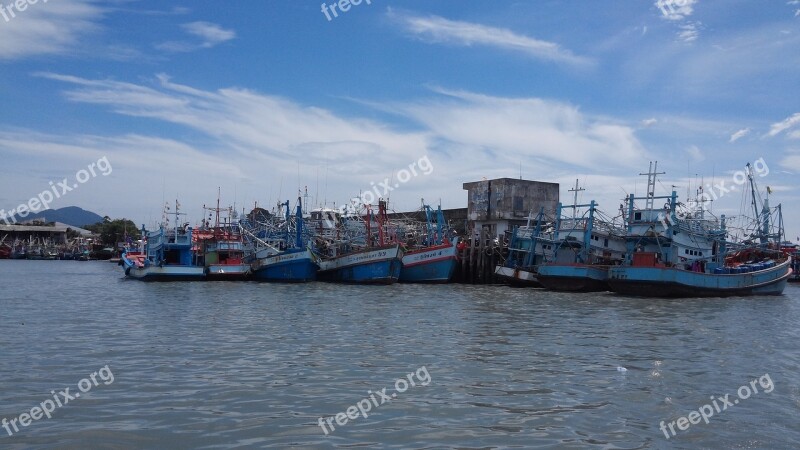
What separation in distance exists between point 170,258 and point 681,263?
2994 centimetres

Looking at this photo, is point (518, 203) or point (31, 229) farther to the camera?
point (31, 229)

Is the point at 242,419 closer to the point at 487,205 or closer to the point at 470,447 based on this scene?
the point at 470,447

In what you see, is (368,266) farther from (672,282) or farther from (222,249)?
(672,282)

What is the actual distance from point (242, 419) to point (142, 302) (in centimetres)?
1857

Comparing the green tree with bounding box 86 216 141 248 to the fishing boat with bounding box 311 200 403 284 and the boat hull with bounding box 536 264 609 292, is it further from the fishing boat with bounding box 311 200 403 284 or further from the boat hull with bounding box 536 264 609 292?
the boat hull with bounding box 536 264 609 292

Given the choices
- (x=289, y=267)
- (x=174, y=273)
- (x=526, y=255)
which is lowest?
(x=174, y=273)

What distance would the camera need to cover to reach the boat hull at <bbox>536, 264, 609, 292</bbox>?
114 feet

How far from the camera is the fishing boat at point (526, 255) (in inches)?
1516

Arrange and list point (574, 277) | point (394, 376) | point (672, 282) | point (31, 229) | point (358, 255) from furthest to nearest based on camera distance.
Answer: point (31, 229)
point (358, 255)
point (574, 277)
point (672, 282)
point (394, 376)

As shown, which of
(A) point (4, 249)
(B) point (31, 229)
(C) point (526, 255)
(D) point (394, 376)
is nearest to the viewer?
(D) point (394, 376)

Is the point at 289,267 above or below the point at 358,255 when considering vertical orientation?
below

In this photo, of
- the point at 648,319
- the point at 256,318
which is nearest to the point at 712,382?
the point at 648,319

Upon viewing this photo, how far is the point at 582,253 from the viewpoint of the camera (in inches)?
1481

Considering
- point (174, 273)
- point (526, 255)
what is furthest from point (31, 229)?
point (526, 255)
